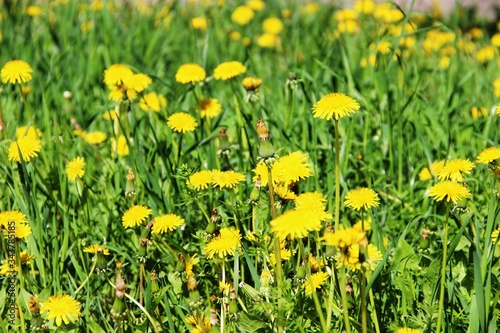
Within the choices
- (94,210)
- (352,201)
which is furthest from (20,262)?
(352,201)

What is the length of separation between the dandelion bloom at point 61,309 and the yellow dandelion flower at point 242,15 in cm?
268

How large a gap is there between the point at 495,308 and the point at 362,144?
3.12 feet

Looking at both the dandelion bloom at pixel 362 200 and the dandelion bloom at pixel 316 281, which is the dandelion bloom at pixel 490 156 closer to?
the dandelion bloom at pixel 362 200

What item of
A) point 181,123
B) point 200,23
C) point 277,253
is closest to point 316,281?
point 277,253

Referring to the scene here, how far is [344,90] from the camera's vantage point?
289 cm

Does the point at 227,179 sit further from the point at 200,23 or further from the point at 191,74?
the point at 200,23

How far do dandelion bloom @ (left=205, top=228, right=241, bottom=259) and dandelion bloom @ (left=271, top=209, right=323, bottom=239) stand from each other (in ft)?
0.95

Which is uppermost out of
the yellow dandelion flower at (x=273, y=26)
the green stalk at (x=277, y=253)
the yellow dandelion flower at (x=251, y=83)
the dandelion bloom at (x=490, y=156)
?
the yellow dandelion flower at (x=273, y=26)

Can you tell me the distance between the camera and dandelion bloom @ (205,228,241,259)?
67.4 inches

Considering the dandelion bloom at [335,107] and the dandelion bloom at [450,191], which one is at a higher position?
the dandelion bloom at [335,107]

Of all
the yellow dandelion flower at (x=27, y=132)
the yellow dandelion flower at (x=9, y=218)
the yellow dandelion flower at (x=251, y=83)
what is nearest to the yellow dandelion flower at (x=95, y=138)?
the yellow dandelion flower at (x=27, y=132)

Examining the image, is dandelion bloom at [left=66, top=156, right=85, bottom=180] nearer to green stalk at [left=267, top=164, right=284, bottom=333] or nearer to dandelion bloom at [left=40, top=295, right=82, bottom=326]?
dandelion bloom at [left=40, top=295, right=82, bottom=326]

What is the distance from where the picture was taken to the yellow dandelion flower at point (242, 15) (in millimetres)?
4070

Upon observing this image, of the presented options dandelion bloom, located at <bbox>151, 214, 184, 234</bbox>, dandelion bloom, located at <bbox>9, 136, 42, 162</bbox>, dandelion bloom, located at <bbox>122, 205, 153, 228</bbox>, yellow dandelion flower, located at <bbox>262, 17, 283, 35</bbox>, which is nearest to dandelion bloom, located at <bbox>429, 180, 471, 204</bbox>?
dandelion bloom, located at <bbox>151, 214, 184, 234</bbox>
